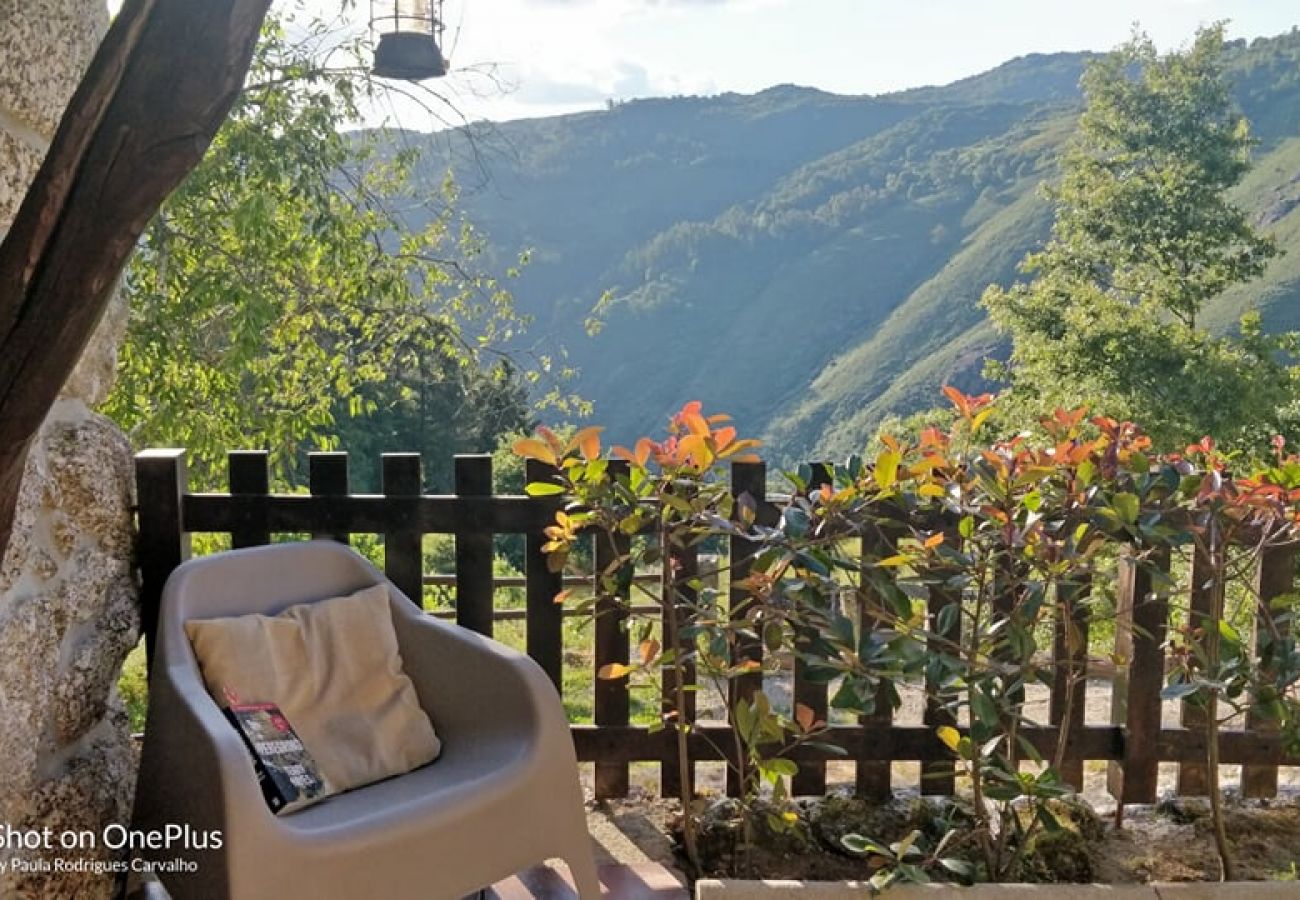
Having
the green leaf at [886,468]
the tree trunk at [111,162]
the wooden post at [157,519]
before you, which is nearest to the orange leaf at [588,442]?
the green leaf at [886,468]

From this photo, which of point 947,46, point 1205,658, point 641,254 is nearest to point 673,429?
point 1205,658

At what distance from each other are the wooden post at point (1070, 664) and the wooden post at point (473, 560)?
3.63 feet

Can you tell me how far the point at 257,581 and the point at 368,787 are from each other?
0.43m

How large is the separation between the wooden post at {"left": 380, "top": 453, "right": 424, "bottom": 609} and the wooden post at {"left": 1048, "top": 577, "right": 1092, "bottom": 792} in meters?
1.24

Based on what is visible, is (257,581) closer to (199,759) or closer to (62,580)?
(62,580)

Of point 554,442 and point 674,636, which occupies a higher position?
point 554,442

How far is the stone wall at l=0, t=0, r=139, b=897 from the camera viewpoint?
158 cm

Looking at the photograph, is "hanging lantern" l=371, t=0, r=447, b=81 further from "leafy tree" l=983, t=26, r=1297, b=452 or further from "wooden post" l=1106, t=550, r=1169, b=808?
"leafy tree" l=983, t=26, r=1297, b=452

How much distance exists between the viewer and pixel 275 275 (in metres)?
5.29

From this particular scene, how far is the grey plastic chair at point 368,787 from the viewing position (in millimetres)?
1437

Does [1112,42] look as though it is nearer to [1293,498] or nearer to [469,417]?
[469,417]

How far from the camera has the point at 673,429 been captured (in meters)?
1.93

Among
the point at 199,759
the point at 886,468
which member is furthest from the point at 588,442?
the point at 199,759

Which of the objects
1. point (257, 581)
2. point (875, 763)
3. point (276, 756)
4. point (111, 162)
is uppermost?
point (111, 162)
